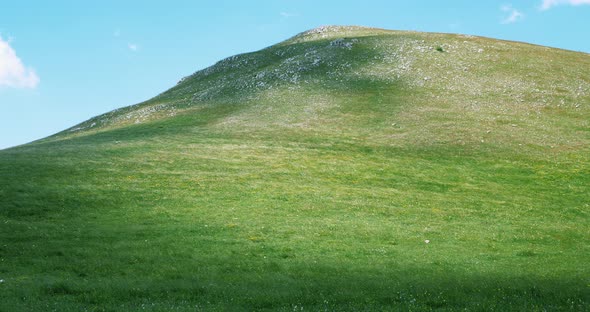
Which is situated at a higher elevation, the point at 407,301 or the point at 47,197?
the point at 47,197

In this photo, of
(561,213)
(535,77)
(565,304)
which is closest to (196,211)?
(565,304)

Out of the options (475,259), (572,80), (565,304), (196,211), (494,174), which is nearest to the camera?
(565,304)

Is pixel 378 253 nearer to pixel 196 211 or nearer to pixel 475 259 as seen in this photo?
pixel 475 259

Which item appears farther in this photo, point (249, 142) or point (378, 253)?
point (249, 142)

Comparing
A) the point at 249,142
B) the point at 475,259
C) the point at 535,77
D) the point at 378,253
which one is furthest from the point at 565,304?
the point at 535,77

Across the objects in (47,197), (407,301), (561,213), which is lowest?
(561,213)

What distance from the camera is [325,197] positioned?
41.4m

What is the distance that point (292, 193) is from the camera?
41.9 m

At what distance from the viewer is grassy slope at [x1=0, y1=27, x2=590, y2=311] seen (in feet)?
72.3

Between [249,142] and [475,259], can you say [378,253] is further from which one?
[249,142]

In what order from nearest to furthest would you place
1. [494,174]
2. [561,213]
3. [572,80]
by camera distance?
1. [561,213]
2. [494,174]
3. [572,80]

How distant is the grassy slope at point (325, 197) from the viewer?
22.0 m

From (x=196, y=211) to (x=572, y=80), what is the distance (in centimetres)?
7157

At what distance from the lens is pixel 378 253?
28688mm
